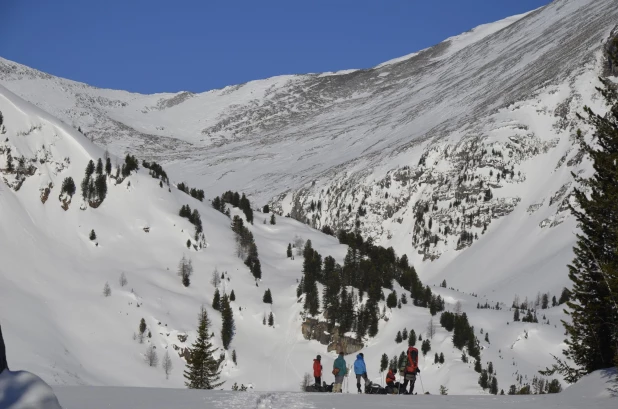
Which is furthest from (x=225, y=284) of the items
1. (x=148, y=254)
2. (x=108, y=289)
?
(x=108, y=289)

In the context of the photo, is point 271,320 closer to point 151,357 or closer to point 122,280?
point 151,357

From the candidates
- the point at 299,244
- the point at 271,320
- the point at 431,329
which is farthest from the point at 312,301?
the point at 299,244

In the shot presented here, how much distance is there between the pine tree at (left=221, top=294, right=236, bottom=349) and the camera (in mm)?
72688

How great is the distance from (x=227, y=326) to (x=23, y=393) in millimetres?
65942

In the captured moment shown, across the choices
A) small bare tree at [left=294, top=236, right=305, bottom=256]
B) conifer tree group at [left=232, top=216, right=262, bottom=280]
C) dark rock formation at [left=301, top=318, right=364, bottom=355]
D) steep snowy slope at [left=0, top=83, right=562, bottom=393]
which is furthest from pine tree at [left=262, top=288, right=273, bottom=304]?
small bare tree at [left=294, top=236, right=305, bottom=256]

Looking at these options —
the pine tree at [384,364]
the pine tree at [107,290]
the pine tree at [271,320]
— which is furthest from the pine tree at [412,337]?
the pine tree at [107,290]

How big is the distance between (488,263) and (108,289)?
100624 millimetres

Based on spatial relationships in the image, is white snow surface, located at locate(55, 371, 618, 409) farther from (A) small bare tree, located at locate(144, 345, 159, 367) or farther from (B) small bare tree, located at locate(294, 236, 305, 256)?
(B) small bare tree, located at locate(294, 236, 305, 256)

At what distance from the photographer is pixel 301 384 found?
67.6 metres

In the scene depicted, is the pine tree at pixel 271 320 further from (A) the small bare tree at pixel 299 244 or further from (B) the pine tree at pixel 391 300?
(A) the small bare tree at pixel 299 244

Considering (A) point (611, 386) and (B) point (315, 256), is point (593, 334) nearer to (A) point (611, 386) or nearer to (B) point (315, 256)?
(A) point (611, 386)

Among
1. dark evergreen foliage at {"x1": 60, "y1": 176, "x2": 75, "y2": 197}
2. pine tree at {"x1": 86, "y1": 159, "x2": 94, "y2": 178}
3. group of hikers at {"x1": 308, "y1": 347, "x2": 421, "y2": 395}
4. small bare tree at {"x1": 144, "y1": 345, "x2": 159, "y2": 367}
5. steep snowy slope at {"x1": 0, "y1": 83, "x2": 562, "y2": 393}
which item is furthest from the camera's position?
pine tree at {"x1": 86, "y1": 159, "x2": 94, "y2": 178}

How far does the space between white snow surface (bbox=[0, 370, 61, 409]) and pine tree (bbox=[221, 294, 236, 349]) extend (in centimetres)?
6451

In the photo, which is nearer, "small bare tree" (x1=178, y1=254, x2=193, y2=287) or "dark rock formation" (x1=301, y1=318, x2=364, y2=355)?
"dark rock formation" (x1=301, y1=318, x2=364, y2=355)
